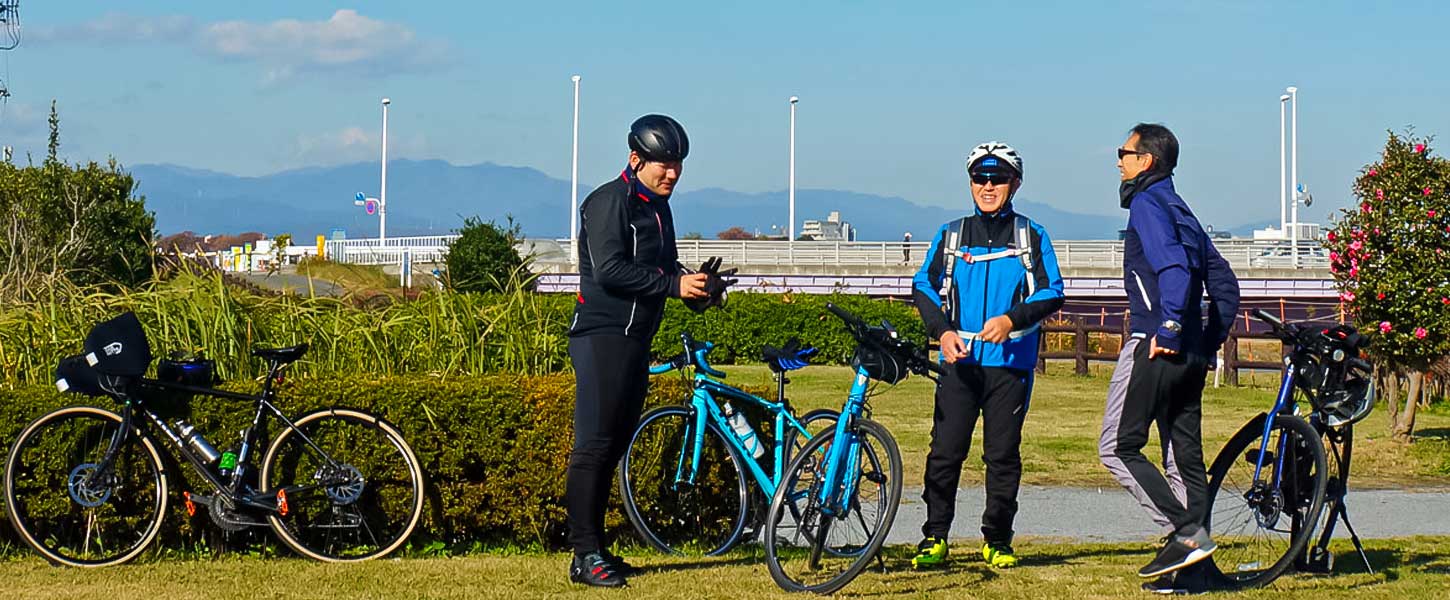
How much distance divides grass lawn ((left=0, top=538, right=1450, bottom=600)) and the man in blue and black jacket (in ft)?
1.23

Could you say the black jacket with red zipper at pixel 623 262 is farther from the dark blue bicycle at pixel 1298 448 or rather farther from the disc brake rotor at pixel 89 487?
the dark blue bicycle at pixel 1298 448

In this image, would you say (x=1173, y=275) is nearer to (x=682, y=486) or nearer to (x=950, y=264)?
(x=950, y=264)

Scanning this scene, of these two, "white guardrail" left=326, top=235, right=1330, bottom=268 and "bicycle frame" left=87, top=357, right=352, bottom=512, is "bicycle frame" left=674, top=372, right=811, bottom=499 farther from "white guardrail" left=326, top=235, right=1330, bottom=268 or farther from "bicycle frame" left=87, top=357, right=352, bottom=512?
"white guardrail" left=326, top=235, right=1330, bottom=268

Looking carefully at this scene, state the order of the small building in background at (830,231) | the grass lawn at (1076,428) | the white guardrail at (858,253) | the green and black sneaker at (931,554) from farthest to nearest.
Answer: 1. the small building in background at (830,231)
2. the white guardrail at (858,253)
3. the grass lawn at (1076,428)
4. the green and black sneaker at (931,554)

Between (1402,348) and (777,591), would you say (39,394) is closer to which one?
(777,591)

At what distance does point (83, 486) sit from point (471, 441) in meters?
1.64

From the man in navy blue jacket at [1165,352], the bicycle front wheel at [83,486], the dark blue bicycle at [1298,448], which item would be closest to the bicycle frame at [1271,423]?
the dark blue bicycle at [1298,448]

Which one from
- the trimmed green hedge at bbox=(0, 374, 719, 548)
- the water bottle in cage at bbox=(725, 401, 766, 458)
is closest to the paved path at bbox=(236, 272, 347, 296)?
the trimmed green hedge at bbox=(0, 374, 719, 548)

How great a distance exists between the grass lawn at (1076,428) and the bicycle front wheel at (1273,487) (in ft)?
6.07

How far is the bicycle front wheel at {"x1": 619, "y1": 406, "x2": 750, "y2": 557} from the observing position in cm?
718

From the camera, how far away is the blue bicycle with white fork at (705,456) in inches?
281

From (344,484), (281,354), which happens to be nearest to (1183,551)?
(344,484)

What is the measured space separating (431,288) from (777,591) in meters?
3.62

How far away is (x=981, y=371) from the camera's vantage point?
22.4ft
